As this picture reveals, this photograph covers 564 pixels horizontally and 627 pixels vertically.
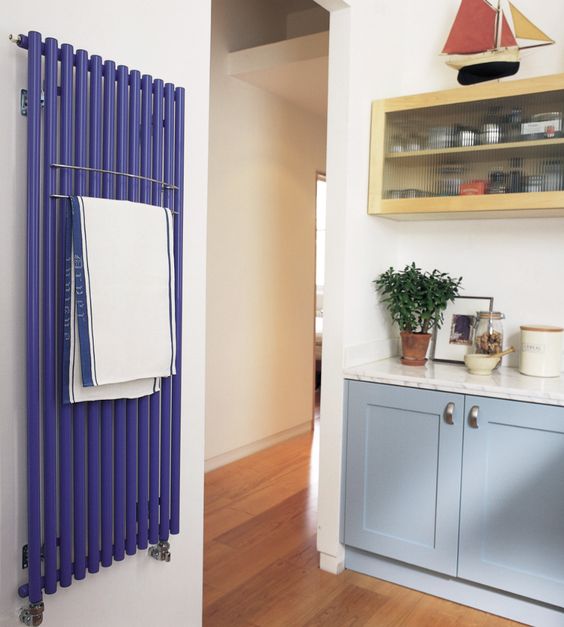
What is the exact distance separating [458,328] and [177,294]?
1614 mm

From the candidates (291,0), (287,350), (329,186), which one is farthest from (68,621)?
(291,0)

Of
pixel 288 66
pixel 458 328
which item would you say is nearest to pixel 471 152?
pixel 458 328

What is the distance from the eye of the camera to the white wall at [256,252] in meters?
3.95

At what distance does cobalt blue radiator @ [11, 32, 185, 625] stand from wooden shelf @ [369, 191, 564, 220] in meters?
1.26

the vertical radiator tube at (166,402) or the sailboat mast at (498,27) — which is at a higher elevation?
the sailboat mast at (498,27)

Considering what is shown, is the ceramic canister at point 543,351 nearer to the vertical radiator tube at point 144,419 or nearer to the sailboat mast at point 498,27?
the sailboat mast at point 498,27

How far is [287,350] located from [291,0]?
252cm

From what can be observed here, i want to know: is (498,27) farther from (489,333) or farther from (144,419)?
(144,419)

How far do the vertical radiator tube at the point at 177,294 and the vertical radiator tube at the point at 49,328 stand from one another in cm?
39

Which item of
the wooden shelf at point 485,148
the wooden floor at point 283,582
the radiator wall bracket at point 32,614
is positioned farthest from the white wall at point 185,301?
the wooden shelf at point 485,148

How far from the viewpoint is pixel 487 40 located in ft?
8.51

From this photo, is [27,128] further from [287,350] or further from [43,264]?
[287,350]

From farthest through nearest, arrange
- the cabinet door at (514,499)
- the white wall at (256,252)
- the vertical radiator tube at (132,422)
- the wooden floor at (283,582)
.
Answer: the white wall at (256,252) → the wooden floor at (283,582) → the cabinet door at (514,499) → the vertical radiator tube at (132,422)

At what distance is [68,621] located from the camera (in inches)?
63.6
